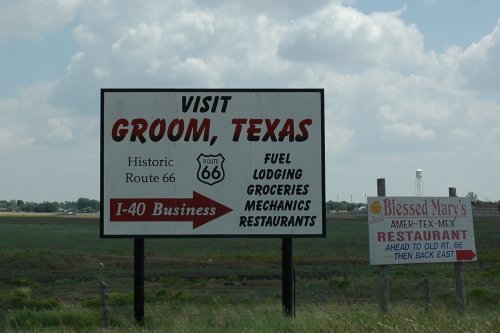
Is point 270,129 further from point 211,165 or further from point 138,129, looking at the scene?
point 138,129

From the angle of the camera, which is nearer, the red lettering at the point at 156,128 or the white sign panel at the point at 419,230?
the red lettering at the point at 156,128

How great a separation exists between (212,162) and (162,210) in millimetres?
1133

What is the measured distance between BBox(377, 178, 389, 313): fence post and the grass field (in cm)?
26

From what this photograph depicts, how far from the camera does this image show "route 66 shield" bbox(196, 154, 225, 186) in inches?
537

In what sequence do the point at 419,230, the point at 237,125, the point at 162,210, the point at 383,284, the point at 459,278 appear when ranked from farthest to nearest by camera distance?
the point at 459,278 → the point at 419,230 → the point at 383,284 → the point at 237,125 → the point at 162,210

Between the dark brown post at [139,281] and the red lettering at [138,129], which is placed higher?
the red lettering at [138,129]

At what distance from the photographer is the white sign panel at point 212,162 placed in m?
13.6

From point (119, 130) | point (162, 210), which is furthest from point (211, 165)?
point (119, 130)

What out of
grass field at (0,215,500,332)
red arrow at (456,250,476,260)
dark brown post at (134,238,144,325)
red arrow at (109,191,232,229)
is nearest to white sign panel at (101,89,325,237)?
red arrow at (109,191,232,229)

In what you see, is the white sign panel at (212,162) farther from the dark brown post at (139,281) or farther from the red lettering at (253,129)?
the dark brown post at (139,281)

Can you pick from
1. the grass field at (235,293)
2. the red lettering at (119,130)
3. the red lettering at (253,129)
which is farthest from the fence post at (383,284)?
the red lettering at (119,130)

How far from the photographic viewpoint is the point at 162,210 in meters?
13.6

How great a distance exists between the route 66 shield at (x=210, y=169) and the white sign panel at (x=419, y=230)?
264 centimetres

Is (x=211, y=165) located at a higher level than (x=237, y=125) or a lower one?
lower
